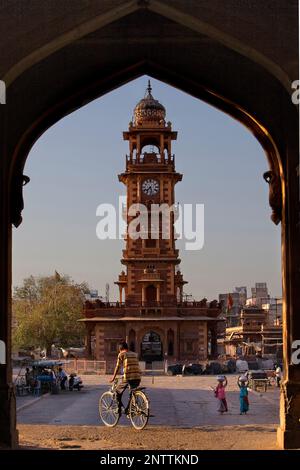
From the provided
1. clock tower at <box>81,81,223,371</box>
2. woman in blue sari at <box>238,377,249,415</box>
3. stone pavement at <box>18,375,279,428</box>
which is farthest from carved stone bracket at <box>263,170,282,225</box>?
clock tower at <box>81,81,223,371</box>

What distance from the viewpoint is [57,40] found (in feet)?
30.0

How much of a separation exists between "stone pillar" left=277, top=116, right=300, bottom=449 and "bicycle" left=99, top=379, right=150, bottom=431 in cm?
248

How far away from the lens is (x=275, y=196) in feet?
30.8

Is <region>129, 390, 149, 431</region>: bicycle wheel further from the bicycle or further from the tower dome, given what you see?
the tower dome

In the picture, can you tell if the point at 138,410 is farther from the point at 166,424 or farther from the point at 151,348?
the point at 151,348

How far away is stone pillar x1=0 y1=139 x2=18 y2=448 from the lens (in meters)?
8.80

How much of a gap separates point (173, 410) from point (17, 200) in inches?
311

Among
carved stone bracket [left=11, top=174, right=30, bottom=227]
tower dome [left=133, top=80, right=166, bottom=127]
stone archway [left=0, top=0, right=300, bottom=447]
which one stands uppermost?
tower dome [left=133, top=80, right=166, bottom=127]

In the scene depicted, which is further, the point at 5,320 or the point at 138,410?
the point at 138,410

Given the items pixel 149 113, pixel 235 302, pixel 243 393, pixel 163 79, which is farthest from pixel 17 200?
pixel 235 302

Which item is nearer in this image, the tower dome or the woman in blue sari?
the woman in blue sari

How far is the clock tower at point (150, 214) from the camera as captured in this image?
156ft

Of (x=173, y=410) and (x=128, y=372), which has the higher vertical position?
(x=128, y=372)
